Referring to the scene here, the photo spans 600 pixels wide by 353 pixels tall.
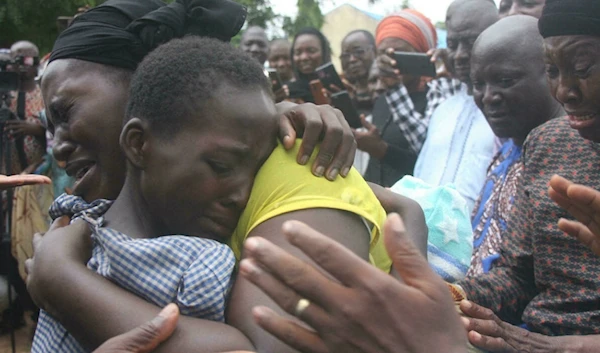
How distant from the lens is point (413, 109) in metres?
4.88

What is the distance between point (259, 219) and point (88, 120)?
0.56 metres

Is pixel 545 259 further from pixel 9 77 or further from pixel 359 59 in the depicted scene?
pixel 9 77

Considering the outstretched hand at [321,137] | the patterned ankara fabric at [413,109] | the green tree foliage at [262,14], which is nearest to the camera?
the outstretched hand at [321,137]

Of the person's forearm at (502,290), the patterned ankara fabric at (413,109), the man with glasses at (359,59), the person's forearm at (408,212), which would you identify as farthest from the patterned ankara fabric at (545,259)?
the man with glasses at (359,59)

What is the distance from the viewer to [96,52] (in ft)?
5.75

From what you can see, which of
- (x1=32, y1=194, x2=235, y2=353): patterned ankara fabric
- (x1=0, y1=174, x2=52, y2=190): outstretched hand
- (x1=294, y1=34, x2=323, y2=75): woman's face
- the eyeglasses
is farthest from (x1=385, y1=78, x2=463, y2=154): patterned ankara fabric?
(x1=32, y1=194, x2=235, y2=353): patterned ankara fabric

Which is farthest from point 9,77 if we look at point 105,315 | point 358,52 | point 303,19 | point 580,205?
point 303,19

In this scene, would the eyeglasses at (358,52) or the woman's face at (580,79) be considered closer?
the woman's face at (580,79)

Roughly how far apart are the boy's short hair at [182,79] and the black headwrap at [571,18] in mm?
1520

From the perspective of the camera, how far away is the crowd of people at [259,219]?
117cm

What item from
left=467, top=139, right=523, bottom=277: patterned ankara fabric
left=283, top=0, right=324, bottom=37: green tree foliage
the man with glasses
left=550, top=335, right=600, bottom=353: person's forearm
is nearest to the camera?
left=550, top=335, right=600, bottom=353: person's forearm

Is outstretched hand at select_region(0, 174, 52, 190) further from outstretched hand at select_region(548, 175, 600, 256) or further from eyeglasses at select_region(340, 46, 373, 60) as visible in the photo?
eyeglasses at select_region(340, 46, 373, 60)

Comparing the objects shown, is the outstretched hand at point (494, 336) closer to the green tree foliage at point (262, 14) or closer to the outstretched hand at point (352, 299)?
the outstretched hand at point (352, 299)

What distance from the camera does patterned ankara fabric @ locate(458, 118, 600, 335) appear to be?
94.5 inches
